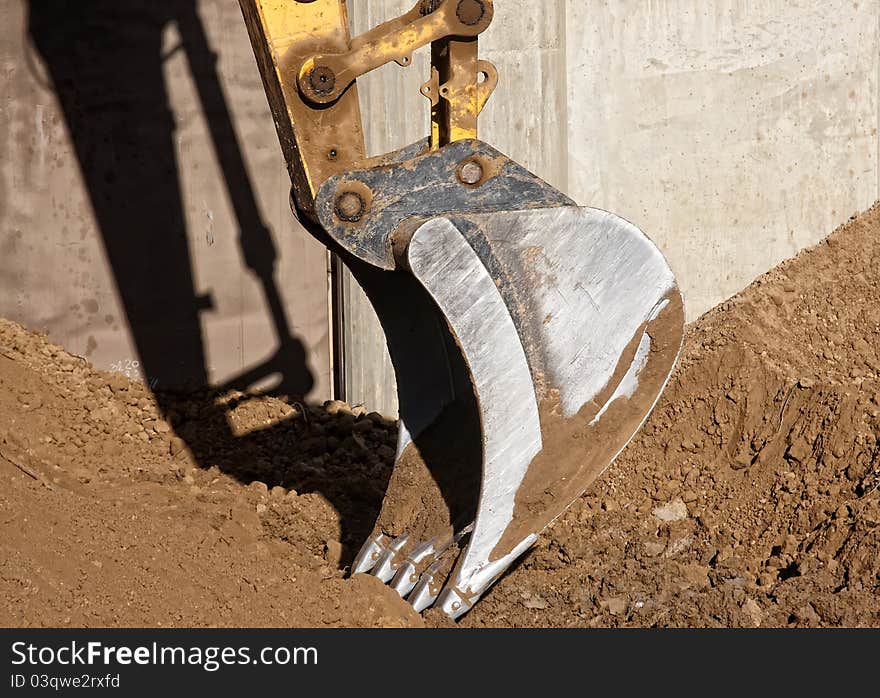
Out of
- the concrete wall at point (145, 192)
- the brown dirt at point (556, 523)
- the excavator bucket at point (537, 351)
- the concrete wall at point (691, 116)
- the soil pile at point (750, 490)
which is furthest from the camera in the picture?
the concrete wall at point (145, 192)

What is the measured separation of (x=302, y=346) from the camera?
19.1 feet

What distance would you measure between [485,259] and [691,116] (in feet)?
9.35

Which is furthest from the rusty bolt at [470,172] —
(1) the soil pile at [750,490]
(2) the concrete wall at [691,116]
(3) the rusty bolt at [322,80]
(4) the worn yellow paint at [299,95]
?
(2) the concrete wall at [691,116]

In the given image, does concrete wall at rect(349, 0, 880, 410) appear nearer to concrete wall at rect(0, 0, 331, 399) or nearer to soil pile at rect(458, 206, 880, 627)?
soil pile at rect(458, 206, 880, 627)

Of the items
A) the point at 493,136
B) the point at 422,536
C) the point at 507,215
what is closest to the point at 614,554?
the point at 422,536

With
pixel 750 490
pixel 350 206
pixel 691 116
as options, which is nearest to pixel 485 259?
pixel 350 206

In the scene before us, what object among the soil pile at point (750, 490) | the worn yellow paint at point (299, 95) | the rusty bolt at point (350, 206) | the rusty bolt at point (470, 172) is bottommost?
the soil pile at point (750, 490)

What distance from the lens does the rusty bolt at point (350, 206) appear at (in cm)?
304

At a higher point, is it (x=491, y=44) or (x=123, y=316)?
(x=491, y=44)

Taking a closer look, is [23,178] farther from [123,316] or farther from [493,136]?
[493,136]

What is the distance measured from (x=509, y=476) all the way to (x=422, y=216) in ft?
2.42

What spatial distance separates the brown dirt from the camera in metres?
3.15

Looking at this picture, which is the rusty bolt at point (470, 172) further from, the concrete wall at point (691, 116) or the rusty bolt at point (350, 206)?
the concrete wall at point (691, 116)

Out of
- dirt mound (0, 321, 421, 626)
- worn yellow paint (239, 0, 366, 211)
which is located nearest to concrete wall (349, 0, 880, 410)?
dirt mound (0, 321, 421, 626)
